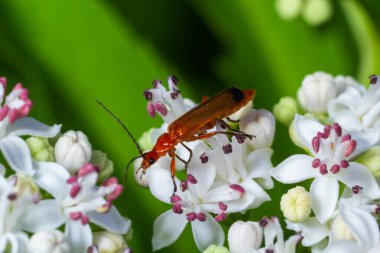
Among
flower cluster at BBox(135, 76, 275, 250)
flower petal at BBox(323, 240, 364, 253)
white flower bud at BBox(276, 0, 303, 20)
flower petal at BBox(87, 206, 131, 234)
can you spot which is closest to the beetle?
flower cluster at BBox(135, 76, 275, 250)

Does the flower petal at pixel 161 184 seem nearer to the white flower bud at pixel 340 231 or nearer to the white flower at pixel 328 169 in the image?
the white flower at pixel 328 169

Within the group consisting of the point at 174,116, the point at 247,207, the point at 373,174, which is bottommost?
the point at 373,174

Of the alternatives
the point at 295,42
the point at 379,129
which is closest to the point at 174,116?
the point at 379,129

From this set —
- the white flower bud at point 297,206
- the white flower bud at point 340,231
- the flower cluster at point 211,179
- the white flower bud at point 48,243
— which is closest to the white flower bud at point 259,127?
the flower cluster at point 211,179

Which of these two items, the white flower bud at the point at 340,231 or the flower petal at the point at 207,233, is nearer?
the white flower bud at the point at 340,231

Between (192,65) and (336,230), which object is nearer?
(336,230)

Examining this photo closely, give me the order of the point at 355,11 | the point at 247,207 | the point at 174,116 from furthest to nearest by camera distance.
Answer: the point at 355,11 → the point at 174,116 → the point at 247,207

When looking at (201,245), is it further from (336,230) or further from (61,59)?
(61,59)
